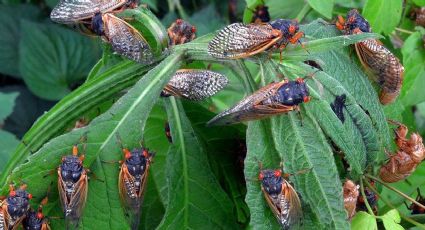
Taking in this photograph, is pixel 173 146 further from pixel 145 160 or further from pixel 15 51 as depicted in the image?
pixel 15 51

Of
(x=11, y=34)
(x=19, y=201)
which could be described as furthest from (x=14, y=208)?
(x=11, y=34)

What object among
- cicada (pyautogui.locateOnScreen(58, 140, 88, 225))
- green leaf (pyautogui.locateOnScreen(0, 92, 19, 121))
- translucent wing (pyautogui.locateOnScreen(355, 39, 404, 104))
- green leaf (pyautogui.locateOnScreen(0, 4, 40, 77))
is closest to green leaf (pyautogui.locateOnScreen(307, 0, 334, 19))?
translucent wing (pyautogui.locateOnScreen(355, 39, 404, 104))

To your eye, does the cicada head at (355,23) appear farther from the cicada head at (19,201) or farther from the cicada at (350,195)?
the cicada head at (19,201)

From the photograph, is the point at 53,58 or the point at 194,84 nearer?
the point at 194,84

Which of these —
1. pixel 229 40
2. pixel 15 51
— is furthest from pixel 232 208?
pixel 15 51

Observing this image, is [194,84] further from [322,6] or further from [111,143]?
[322,6]

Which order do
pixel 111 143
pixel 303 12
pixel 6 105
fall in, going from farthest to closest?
pixel 6 105 → pixel 303 12 → pixel 111 143

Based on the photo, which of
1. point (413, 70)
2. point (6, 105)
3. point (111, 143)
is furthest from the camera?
point (6, 105)
